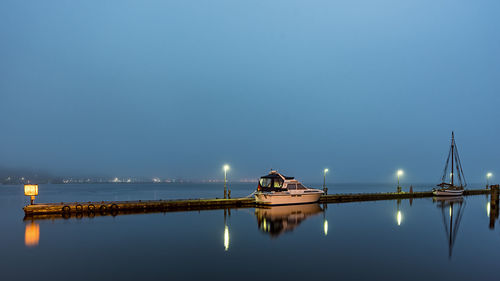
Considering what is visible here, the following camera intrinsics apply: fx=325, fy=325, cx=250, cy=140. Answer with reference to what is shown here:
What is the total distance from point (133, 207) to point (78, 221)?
8382 millimetres

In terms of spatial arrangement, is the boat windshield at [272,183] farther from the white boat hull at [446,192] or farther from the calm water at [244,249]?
the white boat hull at [446,192]

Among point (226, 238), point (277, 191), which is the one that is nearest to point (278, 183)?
point (277, 191)

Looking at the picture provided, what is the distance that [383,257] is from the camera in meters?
20.2

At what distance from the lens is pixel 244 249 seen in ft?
73.2

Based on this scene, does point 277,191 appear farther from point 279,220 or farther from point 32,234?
point 32,234

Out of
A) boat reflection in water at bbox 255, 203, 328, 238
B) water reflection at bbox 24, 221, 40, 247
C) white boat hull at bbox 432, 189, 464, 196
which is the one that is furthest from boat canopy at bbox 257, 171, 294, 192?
white boat hull at bbox 432, 189, 464, 196

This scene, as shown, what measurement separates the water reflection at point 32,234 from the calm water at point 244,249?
13 centimetres

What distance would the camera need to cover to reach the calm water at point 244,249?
55.8 ft

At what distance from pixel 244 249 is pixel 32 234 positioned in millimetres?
17858

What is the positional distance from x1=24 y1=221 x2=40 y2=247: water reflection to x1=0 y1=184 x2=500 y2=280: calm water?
5.1 inches

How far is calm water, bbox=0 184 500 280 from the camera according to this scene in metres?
17.0

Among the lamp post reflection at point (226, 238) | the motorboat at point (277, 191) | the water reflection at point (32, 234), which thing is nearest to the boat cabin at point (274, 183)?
the motorboat at point (277, 191)

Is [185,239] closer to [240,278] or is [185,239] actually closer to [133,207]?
[240,278]

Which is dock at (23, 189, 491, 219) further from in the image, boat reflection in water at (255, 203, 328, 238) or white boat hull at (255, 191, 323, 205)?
boat reflection in water at (255, 203, 328, 238)
